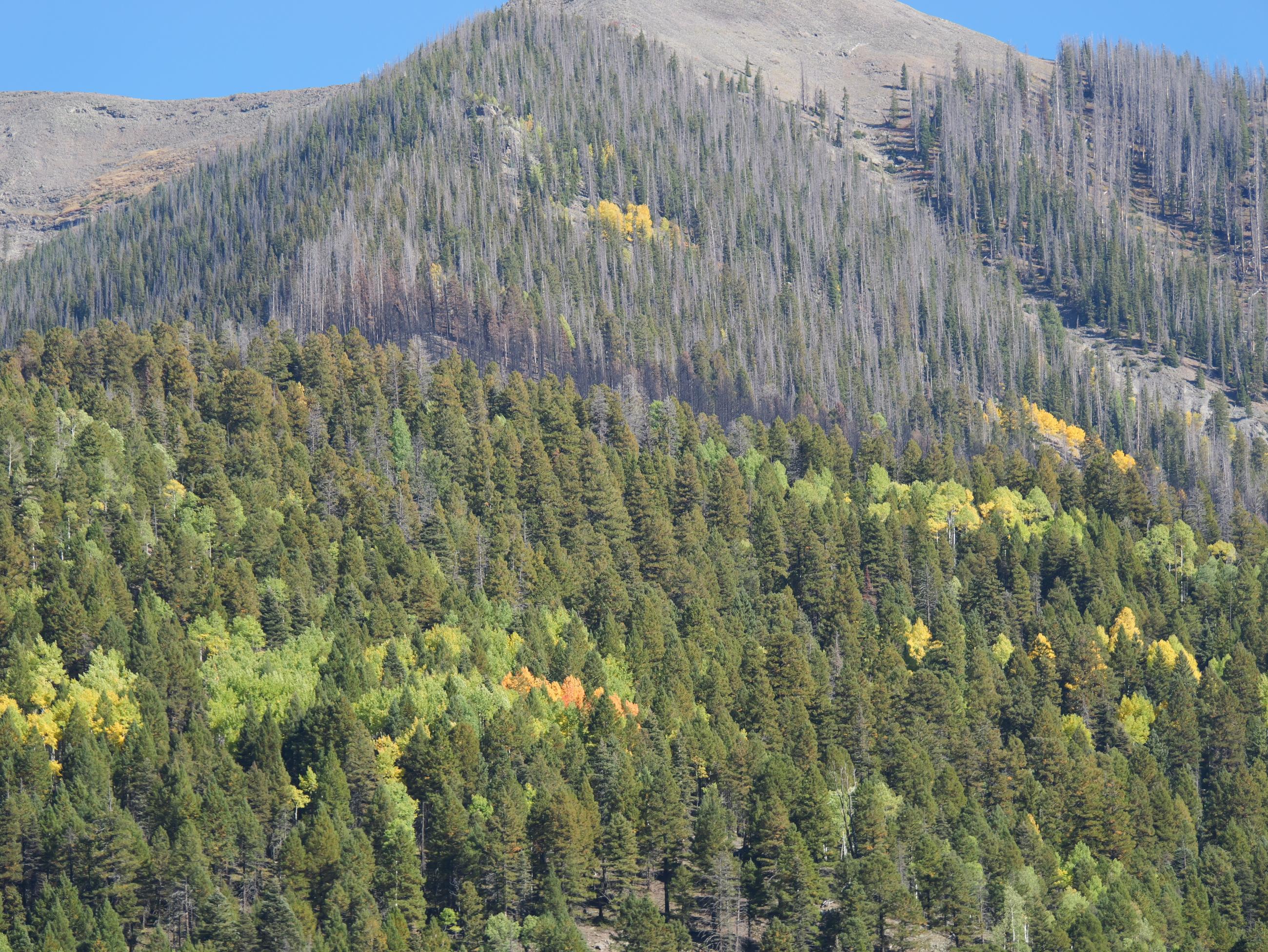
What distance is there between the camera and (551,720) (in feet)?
461

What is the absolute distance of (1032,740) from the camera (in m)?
158

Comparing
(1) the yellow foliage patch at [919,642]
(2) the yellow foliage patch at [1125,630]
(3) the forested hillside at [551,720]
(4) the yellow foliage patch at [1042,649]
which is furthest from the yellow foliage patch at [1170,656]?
(1) the yellow foliage patch at [919,642]

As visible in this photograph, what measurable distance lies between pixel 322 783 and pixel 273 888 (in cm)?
1304

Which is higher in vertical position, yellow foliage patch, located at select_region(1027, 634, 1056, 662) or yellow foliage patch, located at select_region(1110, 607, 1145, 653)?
yellow foliage patch, located at select_region(1110, 607, 1145, 653)

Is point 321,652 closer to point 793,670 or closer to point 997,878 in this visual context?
point 793,670

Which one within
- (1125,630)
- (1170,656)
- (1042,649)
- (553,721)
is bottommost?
(553,721)

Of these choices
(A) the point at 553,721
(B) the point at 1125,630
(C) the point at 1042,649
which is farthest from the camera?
(B) the point at 1125,630

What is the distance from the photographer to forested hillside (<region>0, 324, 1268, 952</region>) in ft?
385

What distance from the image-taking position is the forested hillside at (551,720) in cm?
11750

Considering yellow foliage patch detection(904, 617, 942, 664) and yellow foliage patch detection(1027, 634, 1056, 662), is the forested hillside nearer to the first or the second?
yellow foliage patch detection(904, 617, 942, 664)

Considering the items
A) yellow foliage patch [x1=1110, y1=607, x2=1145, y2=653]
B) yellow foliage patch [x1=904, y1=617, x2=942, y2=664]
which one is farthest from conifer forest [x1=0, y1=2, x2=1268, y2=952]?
yellow foliage patch [x1=1110, y1=607, x2=1145, y2=653]

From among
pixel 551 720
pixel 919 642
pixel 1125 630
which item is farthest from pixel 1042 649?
pixel 551 720

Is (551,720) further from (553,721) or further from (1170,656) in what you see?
(1170,656)

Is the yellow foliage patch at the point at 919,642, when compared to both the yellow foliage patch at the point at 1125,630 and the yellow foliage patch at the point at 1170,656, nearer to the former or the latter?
the yellow foliage patch at the point at 1125,630
